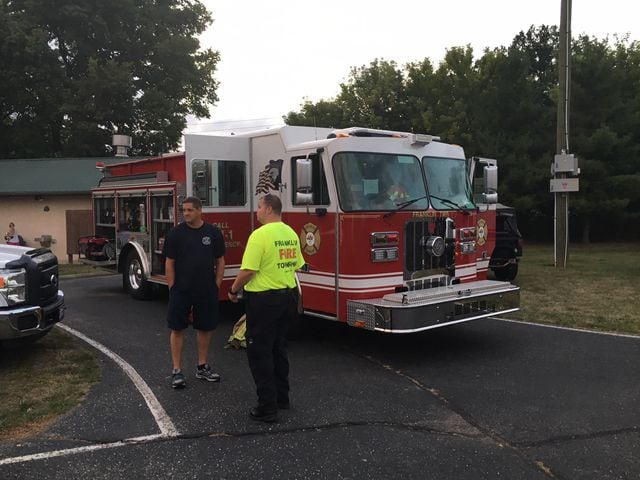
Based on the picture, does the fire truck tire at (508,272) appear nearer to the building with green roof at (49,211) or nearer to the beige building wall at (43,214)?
the building with green roof at (49,211)

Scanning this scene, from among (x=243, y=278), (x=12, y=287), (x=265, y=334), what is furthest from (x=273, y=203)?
(x=12, y=287)

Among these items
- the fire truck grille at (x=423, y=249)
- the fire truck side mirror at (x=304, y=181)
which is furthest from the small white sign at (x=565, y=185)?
the fire truck side mirror at (x=304, y=181)

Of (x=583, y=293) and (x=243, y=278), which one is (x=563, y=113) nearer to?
(x=583, y=293)

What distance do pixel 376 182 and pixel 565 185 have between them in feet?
34.2

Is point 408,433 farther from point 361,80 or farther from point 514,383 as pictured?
point 361,80

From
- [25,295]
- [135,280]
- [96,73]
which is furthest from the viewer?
[96,73]

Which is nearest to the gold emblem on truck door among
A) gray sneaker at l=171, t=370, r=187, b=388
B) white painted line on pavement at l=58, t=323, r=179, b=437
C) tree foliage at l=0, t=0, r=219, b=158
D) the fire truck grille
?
the fire truck grille

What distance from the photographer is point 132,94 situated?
3291 cm

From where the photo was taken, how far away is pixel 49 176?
2325 centimetres

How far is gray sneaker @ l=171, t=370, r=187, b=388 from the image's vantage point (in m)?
5.52

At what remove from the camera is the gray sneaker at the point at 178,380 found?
5523mm

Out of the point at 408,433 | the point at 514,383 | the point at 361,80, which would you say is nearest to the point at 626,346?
the point at 514,383

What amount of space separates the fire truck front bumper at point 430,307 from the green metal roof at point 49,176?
16.8m

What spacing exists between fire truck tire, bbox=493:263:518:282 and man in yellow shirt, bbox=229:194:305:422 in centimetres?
947
